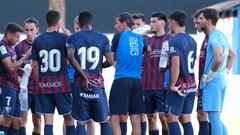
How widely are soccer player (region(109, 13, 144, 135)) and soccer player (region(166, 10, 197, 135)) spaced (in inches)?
25.1

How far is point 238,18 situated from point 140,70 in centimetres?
1687

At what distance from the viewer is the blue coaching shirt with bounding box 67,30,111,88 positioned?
12.8m

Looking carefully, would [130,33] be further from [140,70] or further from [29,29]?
[29,29]

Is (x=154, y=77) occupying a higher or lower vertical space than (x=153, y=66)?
lower

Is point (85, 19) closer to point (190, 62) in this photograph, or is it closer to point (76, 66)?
point (76, 66)

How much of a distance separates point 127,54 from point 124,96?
640 mm

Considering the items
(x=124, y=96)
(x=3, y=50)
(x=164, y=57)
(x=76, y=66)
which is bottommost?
(x=124, y=96)

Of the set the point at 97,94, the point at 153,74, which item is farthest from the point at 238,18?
the point at 97,94

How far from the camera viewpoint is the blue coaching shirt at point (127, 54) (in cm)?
1348

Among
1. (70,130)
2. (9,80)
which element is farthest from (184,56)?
(9,80)

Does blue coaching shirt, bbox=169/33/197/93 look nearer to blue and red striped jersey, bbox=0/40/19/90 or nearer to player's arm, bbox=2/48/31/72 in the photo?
player's arm, bbox=2/48/31/72

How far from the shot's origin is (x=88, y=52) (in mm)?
12859

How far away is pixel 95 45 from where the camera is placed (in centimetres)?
1288

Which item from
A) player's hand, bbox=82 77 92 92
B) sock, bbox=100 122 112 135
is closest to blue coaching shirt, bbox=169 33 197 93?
sock, bbox=100 122 112 135
